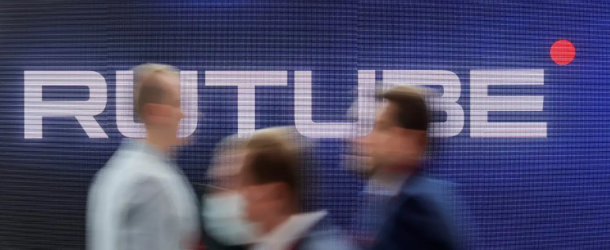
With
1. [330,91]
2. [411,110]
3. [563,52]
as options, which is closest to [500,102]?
[563,52]

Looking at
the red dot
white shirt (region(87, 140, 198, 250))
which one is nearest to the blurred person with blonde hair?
white shirt (region(87, 140, 198, 250))

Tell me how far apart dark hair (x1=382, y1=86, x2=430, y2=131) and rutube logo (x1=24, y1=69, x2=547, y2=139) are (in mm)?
2136

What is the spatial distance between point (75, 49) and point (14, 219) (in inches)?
42.8

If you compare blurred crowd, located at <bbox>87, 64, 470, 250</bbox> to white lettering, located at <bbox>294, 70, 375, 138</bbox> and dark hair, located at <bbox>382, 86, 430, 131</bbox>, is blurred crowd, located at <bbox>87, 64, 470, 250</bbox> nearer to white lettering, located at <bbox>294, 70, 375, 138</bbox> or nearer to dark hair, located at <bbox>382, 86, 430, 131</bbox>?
dark hair, located at <bbox>382, 86, 430, 131</bbox>

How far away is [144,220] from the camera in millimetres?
1938

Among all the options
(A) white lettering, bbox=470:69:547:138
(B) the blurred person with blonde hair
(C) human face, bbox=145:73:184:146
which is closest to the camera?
(B) the blurred person with blonde hair

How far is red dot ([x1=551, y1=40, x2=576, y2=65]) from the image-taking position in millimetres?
4312

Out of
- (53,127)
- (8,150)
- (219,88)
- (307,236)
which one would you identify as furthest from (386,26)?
(307,236)

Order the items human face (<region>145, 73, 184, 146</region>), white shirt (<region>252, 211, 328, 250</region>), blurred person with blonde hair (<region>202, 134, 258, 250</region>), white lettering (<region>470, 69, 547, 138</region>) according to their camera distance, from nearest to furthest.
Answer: white shirt (<region>252, 211, 328, 250</region>) → blurred person with blonde hair (<region>202, 134, 258, 250</region>) → human face (<region>145, 73, 184, 146</region>) → white lettering (<region>470, 69, 547, 138</region>)

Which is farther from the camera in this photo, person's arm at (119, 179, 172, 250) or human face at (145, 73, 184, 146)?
human face at (145, 73, 184, 146)

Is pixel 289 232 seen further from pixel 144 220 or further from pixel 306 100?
pixel 306 100

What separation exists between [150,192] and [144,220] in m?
0.08

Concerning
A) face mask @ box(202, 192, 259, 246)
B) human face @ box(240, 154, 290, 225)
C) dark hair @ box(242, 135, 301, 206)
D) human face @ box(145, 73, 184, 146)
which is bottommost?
face mask @ box(202, 192, 259, 246)

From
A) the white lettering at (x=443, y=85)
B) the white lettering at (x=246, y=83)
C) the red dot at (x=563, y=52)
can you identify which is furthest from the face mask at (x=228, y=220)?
the red dot at (x=563, y=52)
